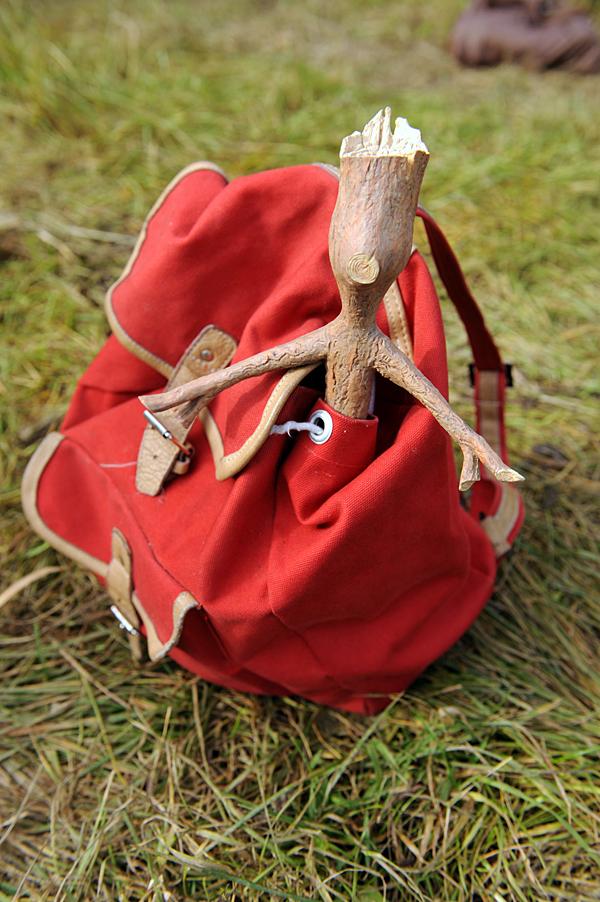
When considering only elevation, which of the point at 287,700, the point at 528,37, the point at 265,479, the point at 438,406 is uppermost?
the point at 528,37

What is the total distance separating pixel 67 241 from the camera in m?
2.22

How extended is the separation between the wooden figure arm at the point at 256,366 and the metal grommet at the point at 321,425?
73 millimetres

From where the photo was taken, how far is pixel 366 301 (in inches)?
33.4

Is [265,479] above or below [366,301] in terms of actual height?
below

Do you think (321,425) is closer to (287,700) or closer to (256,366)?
(256,366)

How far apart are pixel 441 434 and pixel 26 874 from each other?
0.93m

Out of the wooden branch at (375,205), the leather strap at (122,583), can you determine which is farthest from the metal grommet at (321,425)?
the leather strap at (122,583)

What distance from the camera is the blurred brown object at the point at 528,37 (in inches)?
133

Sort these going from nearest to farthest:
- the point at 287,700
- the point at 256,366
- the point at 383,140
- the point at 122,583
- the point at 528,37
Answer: the point at 383,140 → the point at 256,366 → the point at 122,583 → the point at 287,700 → the point at 528,37

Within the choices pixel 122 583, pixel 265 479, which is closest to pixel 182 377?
pixel 265 479

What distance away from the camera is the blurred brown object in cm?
337

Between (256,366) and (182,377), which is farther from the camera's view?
(182,377)

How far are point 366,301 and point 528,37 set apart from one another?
3.26 metres

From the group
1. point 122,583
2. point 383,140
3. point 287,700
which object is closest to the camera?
point 383,140
